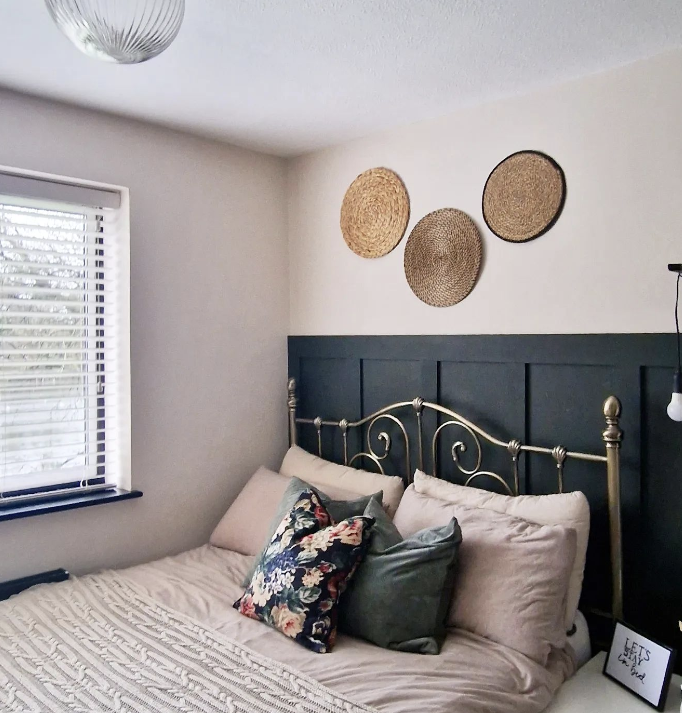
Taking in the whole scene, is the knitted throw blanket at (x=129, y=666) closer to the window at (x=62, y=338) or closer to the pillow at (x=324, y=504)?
the pillow at (x=324, y=504)

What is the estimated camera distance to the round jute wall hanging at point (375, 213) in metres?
2.76

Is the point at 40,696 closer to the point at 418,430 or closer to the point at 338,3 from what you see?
the point at 418,430

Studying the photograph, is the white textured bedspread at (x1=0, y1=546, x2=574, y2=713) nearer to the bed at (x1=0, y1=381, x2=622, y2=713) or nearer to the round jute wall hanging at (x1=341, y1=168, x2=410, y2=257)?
the bed at (x1=0, y1=381, x2=622, y2=713)

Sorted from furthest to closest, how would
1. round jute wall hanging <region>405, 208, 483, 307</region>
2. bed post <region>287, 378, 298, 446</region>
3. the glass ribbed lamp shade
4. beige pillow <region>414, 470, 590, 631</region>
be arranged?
1. bed post <region>287, 378, 298, 446</region>
2. round jute wall hanging <region>405, 208, 483, 307</region>
3. beige pillow <region>414, 470, 590, 631</region>
4. the glass ribbed lamp shade

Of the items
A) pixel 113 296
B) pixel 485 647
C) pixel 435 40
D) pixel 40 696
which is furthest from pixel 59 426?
pixel 435 40

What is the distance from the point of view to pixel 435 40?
1.94 meters

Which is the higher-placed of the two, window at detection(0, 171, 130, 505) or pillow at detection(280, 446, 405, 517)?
window at detection(0, 171, 130, 505)

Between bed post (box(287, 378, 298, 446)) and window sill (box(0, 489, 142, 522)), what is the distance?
0.79 metres

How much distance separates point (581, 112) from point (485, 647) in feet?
5.77

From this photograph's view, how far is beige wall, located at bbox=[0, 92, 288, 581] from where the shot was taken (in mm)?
2453

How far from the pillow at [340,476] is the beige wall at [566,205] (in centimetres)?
62

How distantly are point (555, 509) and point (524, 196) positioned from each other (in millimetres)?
1108

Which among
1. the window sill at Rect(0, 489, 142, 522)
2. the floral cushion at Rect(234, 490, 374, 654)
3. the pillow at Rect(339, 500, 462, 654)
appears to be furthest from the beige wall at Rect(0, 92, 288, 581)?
the pillow at Rect(339, 500, 462, 654)

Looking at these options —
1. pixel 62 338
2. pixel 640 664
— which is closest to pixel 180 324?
pixel 62 338
